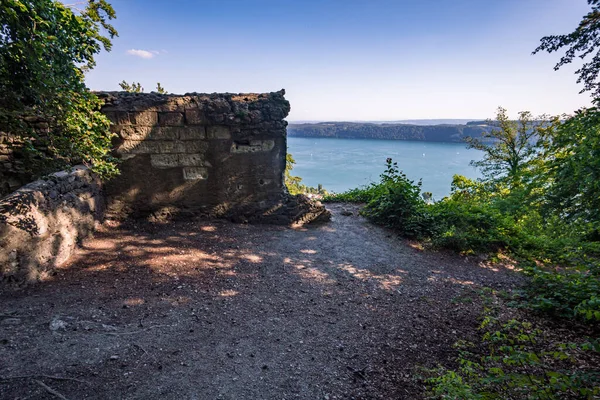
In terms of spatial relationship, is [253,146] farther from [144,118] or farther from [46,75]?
[46,75]

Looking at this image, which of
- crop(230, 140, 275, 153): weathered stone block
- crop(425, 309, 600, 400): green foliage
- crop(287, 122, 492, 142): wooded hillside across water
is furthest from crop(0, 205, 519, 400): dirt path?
crop(287, 122, 492, 142): wooded hillside across water

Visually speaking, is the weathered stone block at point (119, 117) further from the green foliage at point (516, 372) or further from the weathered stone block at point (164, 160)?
the green foliage at point (516, 372)

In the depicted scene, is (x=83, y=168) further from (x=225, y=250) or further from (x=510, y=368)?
(x=510, y=368)

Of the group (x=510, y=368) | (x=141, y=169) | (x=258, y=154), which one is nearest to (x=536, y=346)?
(x=510, y=368)

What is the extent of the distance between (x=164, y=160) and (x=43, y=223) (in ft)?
8.50

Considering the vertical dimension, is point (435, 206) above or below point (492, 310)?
above

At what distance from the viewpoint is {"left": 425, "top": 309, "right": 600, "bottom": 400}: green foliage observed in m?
1.73

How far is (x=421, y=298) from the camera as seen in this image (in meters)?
4.08

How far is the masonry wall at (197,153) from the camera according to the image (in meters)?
5.86

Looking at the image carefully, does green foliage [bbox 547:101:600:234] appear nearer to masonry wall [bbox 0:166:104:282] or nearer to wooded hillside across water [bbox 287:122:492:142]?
masonry wall [bbox 0:166:104:282]

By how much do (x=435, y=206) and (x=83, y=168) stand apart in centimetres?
775

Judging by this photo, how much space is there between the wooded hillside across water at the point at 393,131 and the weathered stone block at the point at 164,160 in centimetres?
6258

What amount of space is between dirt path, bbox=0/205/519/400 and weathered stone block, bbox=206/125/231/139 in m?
2.23

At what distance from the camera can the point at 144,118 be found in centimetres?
583
